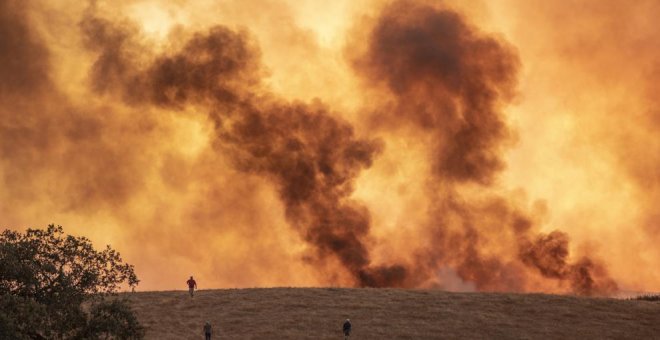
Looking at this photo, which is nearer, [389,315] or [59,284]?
→ [59,284]

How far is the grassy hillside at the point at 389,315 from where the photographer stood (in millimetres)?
51219

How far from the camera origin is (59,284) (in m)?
30.5

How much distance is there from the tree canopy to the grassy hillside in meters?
19.2

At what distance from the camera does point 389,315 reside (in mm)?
56125

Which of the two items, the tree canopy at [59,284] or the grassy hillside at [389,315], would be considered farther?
the grassy hillside at [389,315]

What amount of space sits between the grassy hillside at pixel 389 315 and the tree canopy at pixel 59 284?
19240 millimetres

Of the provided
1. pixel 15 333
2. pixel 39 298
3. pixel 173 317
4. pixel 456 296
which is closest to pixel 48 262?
pixel 39 298

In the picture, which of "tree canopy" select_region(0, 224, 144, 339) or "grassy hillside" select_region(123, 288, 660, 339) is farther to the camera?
"grassy hillside" select_region(123, 288, 660, 339)

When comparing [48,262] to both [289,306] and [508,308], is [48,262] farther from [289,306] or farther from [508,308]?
[508,308]

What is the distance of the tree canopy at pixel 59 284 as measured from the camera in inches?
1166

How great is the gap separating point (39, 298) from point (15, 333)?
2276 mm

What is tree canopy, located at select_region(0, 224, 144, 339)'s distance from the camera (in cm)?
2961

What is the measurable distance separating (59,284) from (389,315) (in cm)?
3135

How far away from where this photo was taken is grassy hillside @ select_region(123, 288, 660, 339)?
168ft
